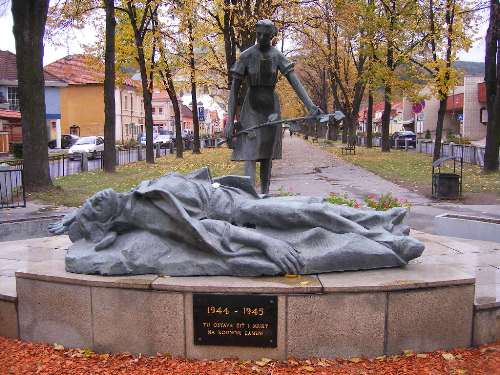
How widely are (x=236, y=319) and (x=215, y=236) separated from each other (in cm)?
71

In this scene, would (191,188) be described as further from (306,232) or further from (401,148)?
(401,148)

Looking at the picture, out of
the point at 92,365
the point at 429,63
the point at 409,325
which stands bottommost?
the point at 92,365

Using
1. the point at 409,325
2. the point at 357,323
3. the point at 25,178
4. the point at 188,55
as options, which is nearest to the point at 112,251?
the point at 357,323

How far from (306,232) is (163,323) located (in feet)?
4.47

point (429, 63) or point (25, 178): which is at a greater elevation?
point (429, 63)

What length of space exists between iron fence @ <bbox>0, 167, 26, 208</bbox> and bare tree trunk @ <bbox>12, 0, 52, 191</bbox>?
1.20 feet

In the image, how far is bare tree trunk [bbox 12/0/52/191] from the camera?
1408 cm

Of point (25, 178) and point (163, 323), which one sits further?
point (25, 178)

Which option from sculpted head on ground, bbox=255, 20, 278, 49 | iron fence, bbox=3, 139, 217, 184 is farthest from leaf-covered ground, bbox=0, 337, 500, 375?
iron fence, bbox=3, 139, 217, 184

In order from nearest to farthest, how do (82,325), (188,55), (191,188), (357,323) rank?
(357,323) → (82,325) → (191,188) → (188,55)

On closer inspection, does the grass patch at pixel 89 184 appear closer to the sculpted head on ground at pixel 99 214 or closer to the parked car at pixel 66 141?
the sculpted head on ground at pixel 99 214

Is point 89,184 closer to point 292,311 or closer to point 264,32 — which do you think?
point 264,32

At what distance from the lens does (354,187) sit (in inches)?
642

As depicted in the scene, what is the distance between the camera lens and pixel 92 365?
4148 millimetres
